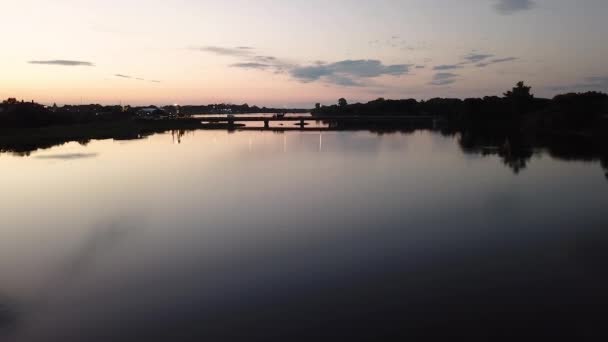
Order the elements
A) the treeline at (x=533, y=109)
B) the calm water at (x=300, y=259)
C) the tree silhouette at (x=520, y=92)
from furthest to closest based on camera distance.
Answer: the tree silhouette at (x=520, y=92) → the treeline at (x=533, y=109) → the calm water at (x=300, y=259)

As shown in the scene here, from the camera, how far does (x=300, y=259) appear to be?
59.2ft

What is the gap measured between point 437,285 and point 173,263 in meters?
10.5

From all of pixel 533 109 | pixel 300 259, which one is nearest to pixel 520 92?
pixel 533 109

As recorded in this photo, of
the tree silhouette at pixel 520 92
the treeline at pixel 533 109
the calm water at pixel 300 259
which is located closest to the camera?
the calm water at pixel 300 259

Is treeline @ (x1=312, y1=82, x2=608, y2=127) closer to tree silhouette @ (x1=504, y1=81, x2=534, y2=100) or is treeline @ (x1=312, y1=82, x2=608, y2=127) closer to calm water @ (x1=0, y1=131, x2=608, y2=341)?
tree silhouette @ (x1=504, y1=81, x2=534, y2=100)

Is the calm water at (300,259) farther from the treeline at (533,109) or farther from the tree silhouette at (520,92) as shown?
the tree silhouette at (520,92)

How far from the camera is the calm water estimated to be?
12727 millimetres

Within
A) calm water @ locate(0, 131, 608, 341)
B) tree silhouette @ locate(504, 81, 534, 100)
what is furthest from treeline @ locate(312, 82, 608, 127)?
calm water @ locate(0, 131, 608, 341)

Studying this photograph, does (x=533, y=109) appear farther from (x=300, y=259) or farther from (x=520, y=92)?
(x=300, y=259)

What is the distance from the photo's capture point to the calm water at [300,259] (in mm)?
12727

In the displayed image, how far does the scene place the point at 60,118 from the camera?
10838 centimetres

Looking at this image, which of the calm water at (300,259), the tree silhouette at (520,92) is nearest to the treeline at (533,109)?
the tree silhouette at (520,92)

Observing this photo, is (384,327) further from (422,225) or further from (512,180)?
(512,180)

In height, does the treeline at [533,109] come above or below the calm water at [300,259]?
above
